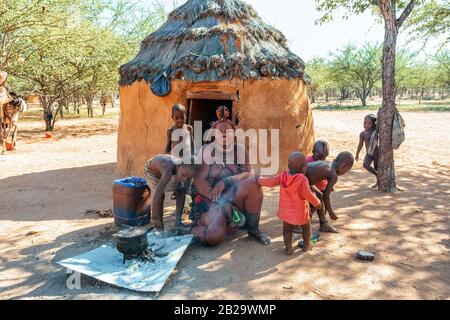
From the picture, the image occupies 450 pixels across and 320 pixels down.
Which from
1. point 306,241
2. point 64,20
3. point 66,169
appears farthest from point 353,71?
point 306,241

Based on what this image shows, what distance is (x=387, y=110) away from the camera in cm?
541

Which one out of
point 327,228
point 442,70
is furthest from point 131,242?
point 442,70

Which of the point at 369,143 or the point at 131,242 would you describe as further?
the point at 369,143

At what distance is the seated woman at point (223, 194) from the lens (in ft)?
11.8

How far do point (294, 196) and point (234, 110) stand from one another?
2.98 m

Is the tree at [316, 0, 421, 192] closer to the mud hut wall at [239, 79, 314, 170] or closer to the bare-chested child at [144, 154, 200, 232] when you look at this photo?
the mud hut wall at [239, 79, 314, 170]

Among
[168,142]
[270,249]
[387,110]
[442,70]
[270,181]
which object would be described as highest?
[442,70]

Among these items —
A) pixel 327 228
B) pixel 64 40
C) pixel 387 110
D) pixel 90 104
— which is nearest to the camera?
pixel 327 228

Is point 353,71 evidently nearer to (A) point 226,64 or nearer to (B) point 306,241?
(A) point 226,64

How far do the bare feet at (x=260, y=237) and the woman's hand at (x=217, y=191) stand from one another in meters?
0.57

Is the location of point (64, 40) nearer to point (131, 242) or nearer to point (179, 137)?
point (179, 137)

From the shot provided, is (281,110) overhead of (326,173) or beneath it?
overhead

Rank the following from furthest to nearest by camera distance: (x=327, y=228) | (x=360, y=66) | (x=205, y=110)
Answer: (x=360, y=66) → (x=205, y=110) → (x=327, y=228)

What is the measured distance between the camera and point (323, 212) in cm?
391
